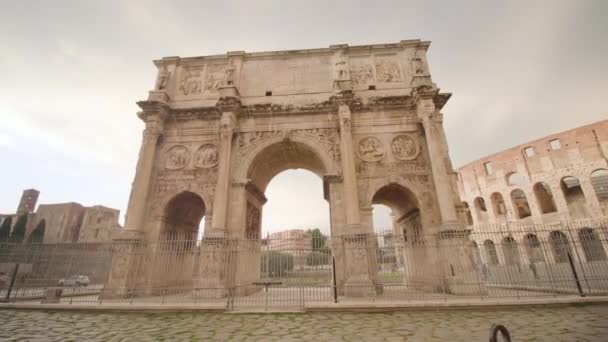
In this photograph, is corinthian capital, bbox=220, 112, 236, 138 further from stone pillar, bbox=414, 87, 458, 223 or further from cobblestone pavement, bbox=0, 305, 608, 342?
stone pillar, bbox=414, 87, 458, 223

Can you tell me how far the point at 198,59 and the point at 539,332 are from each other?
16.5 meters

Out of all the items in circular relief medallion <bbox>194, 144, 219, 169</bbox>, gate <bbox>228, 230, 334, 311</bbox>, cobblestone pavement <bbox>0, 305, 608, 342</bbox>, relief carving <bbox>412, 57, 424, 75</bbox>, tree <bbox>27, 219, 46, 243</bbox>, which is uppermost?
relief carving <bbox>412, 57, 424, 75</bbox>

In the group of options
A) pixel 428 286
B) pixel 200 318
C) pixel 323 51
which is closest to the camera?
pixel 200 318

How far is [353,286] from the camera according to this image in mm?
9359

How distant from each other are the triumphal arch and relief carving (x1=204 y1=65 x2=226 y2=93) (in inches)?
2.6

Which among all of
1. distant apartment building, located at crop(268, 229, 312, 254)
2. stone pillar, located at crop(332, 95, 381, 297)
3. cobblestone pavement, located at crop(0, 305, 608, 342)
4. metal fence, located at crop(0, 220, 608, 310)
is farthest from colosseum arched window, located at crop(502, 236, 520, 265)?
distant apartment building, located at crop(268, 229, 312, 254)

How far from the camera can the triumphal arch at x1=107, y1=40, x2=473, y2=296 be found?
10297mm

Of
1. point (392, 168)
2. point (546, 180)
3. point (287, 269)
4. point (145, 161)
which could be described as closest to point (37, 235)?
point (145, 161)

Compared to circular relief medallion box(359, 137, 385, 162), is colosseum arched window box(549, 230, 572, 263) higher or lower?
lower

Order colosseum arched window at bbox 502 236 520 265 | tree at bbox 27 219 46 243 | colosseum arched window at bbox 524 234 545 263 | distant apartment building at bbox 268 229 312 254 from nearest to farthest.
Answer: colosseum arched window at bbox 502 236 520 265 < distant apartment building at bbox 268 229 312 254 < colosseum arched window at bbox 524 234 545 263 < tree at bbox 27 219 46 243

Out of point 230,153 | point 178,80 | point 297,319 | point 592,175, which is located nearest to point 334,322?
point 297,319

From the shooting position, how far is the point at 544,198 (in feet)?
79.3

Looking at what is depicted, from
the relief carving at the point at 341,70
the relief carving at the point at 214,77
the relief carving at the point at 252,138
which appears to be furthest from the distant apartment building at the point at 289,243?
the relief carving at the point at 214,77

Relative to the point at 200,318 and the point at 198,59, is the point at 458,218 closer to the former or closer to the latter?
the point at 200,318
